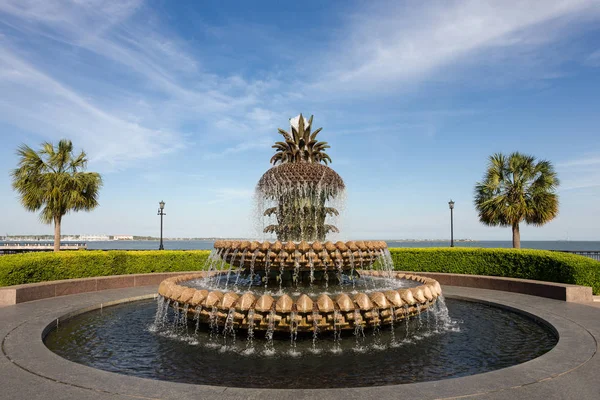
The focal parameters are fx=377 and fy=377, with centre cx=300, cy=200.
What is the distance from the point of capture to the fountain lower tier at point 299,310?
22.1 feet

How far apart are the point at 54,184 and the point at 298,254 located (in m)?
23.4

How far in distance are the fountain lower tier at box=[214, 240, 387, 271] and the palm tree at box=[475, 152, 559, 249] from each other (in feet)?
64.0

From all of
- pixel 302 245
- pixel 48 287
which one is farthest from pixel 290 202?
pixel 48 287

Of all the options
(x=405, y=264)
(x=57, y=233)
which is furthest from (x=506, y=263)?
(x=57, y=233)

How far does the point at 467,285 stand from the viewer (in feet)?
47.8

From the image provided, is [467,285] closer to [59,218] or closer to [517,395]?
[517,395]

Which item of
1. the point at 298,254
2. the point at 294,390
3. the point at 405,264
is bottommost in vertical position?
the point at 294,390

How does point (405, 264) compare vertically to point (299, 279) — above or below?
below

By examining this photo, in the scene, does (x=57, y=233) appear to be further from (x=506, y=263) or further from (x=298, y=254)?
(x=506, y=263)

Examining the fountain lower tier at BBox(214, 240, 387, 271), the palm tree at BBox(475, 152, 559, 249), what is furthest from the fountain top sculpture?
the palm tree at BBox(475, 152, 559, 249)

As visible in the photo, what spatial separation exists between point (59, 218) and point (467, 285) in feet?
81.7

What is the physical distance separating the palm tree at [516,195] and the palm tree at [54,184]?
27.2 meters

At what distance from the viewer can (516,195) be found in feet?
82.5

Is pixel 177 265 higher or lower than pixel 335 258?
lower
